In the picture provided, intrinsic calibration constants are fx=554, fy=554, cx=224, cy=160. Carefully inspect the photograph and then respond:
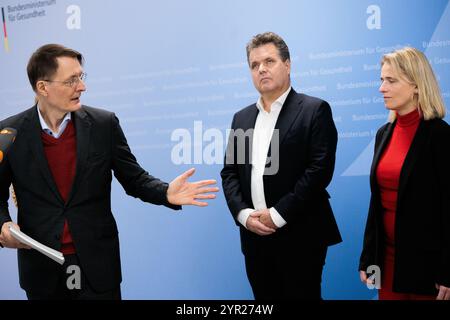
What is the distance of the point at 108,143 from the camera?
111 inches

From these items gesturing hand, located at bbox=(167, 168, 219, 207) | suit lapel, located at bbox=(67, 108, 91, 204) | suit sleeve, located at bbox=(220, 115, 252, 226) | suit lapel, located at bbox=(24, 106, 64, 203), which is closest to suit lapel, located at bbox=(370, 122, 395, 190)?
suit sleeve, located at bbox=(220, 115, 252, 226)

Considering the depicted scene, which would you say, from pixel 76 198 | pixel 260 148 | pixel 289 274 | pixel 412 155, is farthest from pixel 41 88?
pixel 412 155

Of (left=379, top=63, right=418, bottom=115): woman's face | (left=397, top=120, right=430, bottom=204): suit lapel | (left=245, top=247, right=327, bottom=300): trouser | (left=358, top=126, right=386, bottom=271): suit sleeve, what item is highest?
(left=379, top=63, right=418, bottom=115): woman's face

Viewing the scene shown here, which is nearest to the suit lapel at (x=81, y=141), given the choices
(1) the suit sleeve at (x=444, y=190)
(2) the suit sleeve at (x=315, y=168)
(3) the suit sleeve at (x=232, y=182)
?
(3) the suit sleeve at (x=232, y=182)

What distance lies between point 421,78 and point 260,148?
90cm

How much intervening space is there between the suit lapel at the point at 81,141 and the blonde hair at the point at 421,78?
60.6 inches

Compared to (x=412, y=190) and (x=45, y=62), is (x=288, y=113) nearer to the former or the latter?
(x=412, y=190)

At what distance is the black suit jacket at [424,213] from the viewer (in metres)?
2.52

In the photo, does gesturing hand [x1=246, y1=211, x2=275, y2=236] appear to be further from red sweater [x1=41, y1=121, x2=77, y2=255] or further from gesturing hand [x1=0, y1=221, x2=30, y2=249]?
gesturing hand [x1=0, y1=221, x2=30, y2=249]

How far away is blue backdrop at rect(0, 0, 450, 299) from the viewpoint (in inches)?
145

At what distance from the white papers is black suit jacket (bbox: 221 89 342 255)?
961 mm

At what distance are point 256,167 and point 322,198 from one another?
0.39m

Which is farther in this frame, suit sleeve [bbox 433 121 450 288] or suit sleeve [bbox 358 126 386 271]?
suit sleeve [bbox 358 126 386 271]

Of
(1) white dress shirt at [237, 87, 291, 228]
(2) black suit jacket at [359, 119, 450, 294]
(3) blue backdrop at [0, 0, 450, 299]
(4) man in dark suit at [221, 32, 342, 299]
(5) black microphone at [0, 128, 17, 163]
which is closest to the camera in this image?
(5) black microphone at [0, 128, 17, 163]
